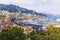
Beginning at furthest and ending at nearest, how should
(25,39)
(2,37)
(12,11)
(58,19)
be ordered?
1. (12,11)
2. (58,19)
3. (25,39)
4. (2,37)

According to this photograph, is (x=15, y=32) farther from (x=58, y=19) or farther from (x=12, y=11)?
(x=12, y=11)

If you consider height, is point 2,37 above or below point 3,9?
above

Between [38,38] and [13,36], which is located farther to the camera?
[38,38]

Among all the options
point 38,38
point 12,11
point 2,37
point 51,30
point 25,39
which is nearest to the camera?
point 2,37

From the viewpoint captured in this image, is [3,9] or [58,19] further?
[3,9]

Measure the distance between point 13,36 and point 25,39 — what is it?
4.14ft

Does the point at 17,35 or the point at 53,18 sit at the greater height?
the point at 17,35

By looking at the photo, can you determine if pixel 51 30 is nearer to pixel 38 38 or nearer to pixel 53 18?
pixel 38 38

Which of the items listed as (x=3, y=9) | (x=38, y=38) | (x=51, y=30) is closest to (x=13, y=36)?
(x=38, y=38)

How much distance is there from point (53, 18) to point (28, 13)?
14.2 metres

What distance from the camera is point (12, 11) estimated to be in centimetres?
8025

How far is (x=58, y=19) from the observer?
69938mm

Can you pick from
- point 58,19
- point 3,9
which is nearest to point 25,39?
point 58,19

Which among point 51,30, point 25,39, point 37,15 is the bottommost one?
point 37,15
